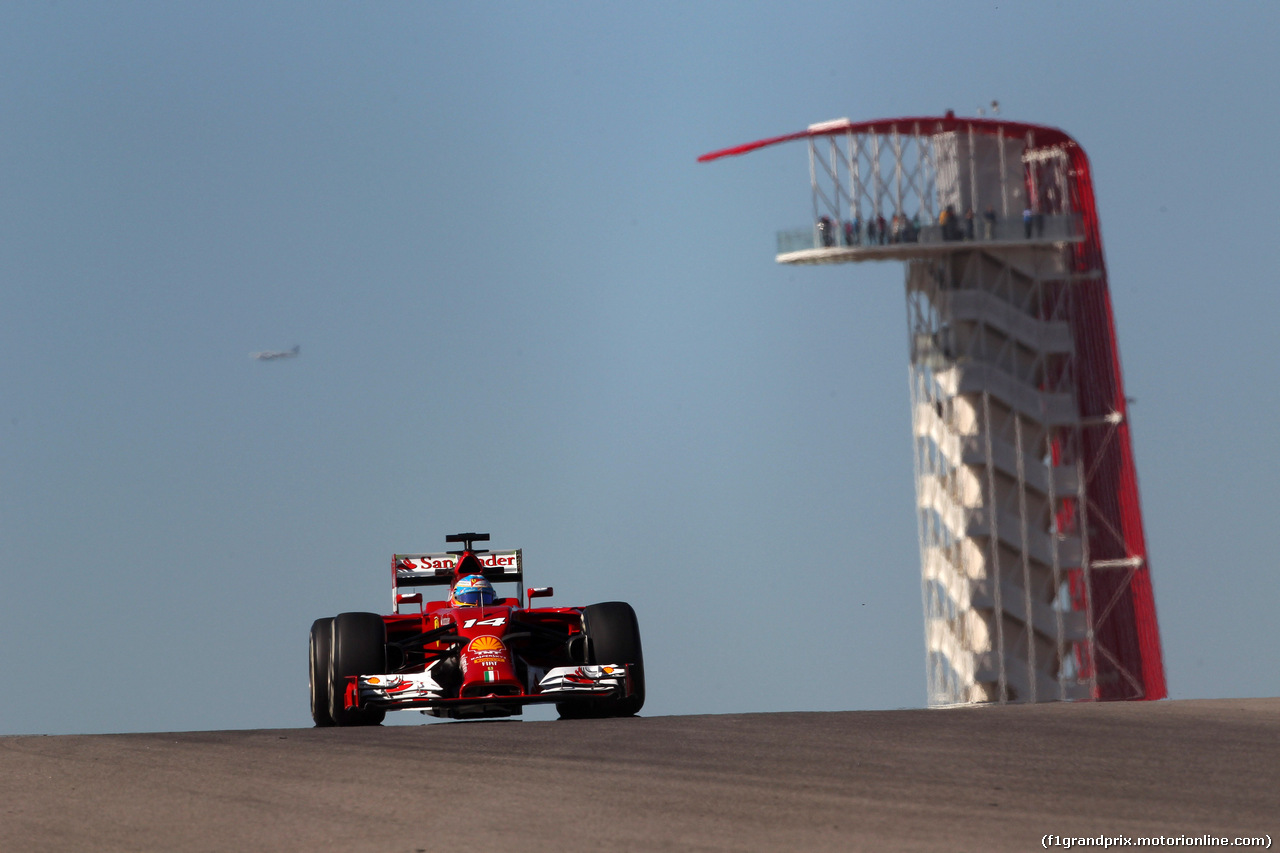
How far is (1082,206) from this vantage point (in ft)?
222

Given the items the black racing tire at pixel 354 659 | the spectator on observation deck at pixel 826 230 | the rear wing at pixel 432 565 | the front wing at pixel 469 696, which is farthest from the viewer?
the spectator on observation deck at pixel 826 230

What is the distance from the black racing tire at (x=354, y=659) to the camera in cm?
2002

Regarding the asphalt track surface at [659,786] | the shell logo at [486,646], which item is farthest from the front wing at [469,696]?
the asphalt track surface at [659,786]

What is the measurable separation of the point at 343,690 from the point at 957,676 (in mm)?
47044

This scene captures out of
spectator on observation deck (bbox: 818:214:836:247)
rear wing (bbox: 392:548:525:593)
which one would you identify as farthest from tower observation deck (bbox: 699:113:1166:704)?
rear wing (bbox: 392:548:525:593)

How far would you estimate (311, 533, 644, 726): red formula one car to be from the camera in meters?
19.8

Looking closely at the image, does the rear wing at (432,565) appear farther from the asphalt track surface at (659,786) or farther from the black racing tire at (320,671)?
the asphalt track surface at (659,786)

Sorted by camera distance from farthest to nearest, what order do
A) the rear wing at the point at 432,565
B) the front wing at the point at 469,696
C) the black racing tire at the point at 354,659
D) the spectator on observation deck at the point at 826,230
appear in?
1. the spectator on observation deck at the point at 826,230
2. the rear wing at the point at 432,565
3. the black racing tire at the point at 354,659
4. the front wing at the point at 469,696

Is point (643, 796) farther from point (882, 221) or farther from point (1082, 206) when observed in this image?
point (1082, 206)

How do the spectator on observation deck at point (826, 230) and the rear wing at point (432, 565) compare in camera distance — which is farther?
the spectator on observation deck at point (826, 230)

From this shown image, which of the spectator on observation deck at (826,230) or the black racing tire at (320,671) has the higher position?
the spectator on observation deck at (826,230)

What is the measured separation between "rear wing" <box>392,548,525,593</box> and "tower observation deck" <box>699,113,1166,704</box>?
4070 centimetres

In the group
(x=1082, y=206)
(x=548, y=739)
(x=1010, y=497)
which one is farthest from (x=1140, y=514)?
(x=548, y=739)

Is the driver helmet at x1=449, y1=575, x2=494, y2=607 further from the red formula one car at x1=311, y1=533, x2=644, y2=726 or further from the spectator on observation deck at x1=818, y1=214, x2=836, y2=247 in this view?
the spectator on observation deck at x1=818, y1=214, x2=836, y2=247
